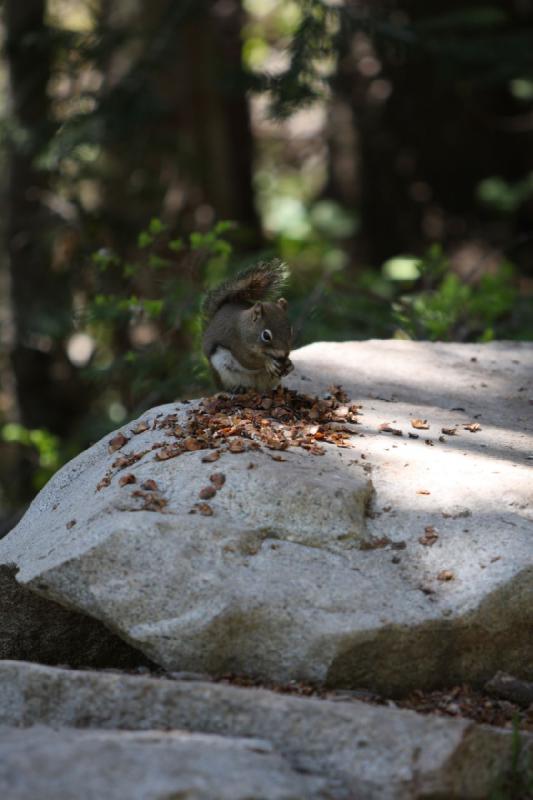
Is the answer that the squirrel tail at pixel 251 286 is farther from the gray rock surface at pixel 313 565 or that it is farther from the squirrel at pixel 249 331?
the gray rock surface at pixel 313 565

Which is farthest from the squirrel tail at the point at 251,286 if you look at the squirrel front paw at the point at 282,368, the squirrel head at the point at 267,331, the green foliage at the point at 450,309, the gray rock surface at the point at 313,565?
the green foliage at the point at 450,309

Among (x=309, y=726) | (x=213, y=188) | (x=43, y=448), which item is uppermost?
(x=213, y=188)

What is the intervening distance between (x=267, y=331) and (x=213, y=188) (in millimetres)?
5705

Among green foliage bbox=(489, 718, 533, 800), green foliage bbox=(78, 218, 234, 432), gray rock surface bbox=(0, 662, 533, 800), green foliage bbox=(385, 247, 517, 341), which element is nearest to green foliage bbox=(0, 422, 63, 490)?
green foliage bbox=(78, 218, 234, 432)

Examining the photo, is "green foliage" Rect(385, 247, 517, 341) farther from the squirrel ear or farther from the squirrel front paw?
the squirrel front paw

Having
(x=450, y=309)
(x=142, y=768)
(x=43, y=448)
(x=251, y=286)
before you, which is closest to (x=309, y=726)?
(x=142, y=768)

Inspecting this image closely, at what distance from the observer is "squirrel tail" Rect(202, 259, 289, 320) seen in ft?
14.0

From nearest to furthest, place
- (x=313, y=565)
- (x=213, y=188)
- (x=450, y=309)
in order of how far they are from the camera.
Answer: (x=313, y=565), (x=450, y=309), (x=213, y=188)

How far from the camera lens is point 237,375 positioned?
13.4 ft

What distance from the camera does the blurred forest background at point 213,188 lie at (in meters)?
6.16

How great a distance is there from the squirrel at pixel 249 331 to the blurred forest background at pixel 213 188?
3.01ft

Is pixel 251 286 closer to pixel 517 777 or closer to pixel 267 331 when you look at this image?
pixel 267 331

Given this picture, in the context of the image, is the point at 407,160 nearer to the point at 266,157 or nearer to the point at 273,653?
the point at 266,157

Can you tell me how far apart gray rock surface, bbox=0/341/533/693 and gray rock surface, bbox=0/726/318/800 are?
407 millimetres
